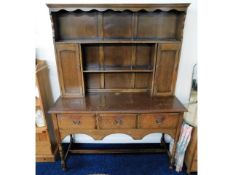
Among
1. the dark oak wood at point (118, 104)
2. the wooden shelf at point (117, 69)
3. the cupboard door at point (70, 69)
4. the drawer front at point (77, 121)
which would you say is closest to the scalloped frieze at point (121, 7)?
the cupboard door at point (70, 69)

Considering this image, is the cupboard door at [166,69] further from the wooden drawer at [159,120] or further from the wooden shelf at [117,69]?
the wooden drawer at [159,120]

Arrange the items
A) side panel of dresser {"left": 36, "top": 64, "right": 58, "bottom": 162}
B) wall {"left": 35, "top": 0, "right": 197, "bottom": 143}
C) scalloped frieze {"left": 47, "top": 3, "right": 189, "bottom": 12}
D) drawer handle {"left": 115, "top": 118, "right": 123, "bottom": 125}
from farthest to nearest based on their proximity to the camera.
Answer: side panel of dresser {"left": 36, "top": 64, "right": 58, "bottom": 162} → wall {"left": 35, "top": 0, "right": 197, "bottom": 143} → drawer handle {"left": 115, "top": 118, "right": 123, "bottom": 125} → scalloped frieze {"left": 47, "top": 3, "right": 189, "bottom": 12}

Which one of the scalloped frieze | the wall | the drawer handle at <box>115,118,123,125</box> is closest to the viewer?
the scalloped frieze

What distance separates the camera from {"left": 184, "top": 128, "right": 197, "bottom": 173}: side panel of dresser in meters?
1.74

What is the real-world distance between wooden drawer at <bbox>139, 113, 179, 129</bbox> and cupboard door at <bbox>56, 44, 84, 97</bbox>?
0.75 metres

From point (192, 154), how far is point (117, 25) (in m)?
1.64

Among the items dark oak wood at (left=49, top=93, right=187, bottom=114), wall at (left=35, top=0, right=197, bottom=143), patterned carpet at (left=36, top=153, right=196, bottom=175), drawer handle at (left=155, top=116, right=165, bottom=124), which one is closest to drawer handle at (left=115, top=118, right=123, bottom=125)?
dark oak wood at (left=49, top=93, right=187, bottom=114)

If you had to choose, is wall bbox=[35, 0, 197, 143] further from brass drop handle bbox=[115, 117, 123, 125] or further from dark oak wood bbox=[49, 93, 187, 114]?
brass drop handle bbox=[115, 117, 123, 125]

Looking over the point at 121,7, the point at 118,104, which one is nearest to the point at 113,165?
the point at 118,104

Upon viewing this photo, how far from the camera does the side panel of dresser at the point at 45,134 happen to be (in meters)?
1.84

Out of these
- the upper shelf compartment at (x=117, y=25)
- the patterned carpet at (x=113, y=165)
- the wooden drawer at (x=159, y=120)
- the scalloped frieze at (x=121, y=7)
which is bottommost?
the patterned carpet at (x=113, y=165)

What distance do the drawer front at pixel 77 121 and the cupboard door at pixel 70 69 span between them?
12.6 inches

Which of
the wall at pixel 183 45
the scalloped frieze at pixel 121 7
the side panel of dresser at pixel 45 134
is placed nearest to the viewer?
the scalloped frieze at pixel 121 7

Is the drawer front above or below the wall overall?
below
